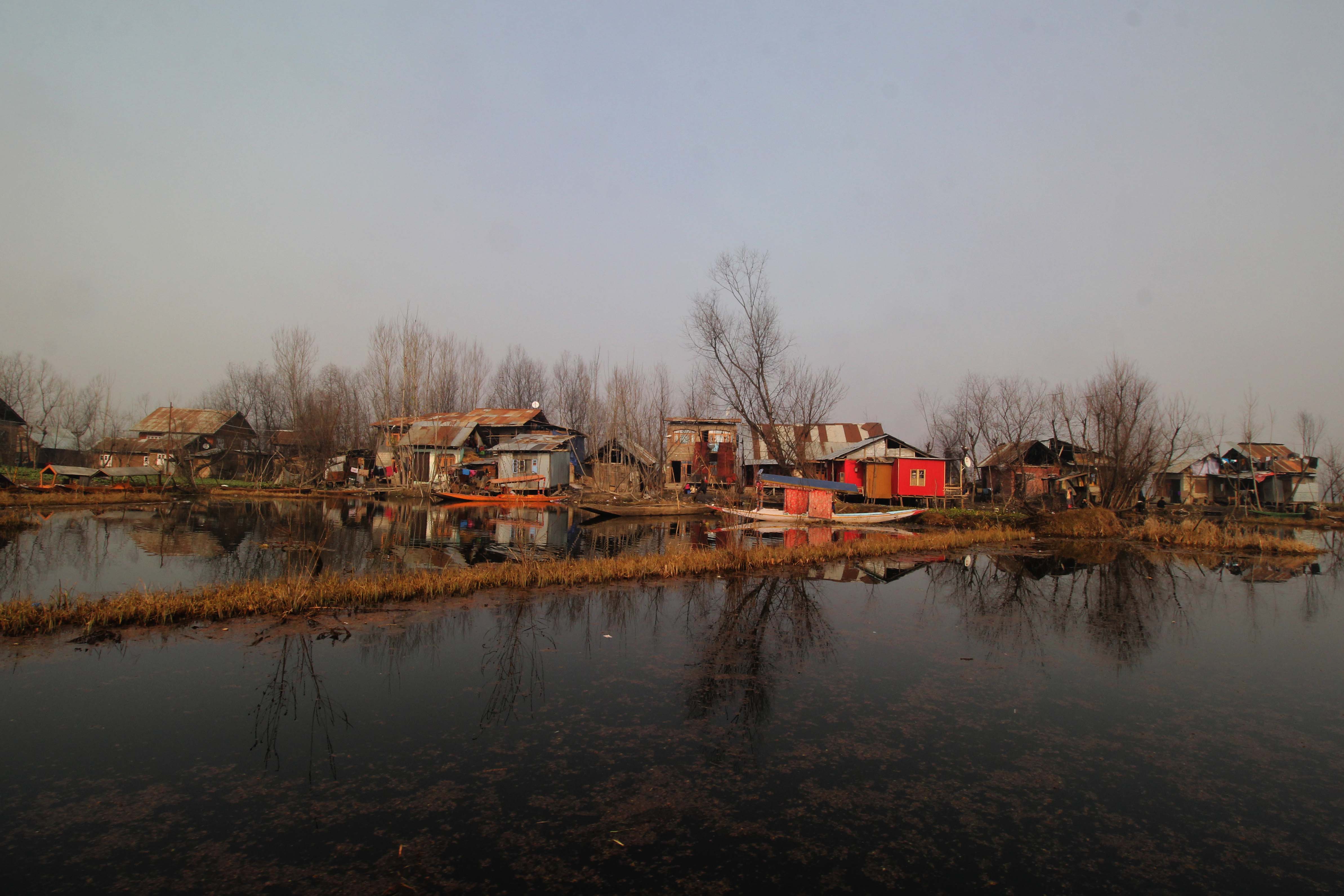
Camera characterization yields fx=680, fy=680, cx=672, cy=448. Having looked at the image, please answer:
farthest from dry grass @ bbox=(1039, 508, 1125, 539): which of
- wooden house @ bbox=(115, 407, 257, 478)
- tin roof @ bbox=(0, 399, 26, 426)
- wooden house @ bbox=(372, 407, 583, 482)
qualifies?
tin roof @ bbox=(0, 399, 26, 426)

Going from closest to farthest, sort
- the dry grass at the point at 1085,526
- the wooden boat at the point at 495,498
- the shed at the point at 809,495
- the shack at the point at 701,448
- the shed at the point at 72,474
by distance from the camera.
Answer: the dry grass at the point at 1085,526, the shed at the point at 809,495, the shed at the point at 72,474, the wooden boat at the point at 495,498, the shack at the point at 701,448

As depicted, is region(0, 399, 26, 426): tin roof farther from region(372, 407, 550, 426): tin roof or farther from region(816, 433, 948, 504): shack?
region(816, 433, 948, 504): shack

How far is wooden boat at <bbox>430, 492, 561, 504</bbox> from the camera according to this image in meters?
33.4

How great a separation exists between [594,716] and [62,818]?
3.64 m

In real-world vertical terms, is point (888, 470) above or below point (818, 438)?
below

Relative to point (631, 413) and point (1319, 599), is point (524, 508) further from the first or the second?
point (1319, 599)

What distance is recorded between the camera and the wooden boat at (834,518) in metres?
25.5

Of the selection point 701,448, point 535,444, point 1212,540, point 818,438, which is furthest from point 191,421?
point 1212,540

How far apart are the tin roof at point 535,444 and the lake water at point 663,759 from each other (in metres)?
29.7

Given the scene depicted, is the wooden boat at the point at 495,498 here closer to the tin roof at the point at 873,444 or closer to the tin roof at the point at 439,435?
the tin roof at the point at 439,435

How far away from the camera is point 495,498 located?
33781 millimetres

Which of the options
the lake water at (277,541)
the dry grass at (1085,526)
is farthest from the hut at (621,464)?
the dry grass at (1085,526)

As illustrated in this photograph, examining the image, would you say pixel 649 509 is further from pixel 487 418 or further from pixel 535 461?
pixel 487 418

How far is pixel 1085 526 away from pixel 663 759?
907 inches
